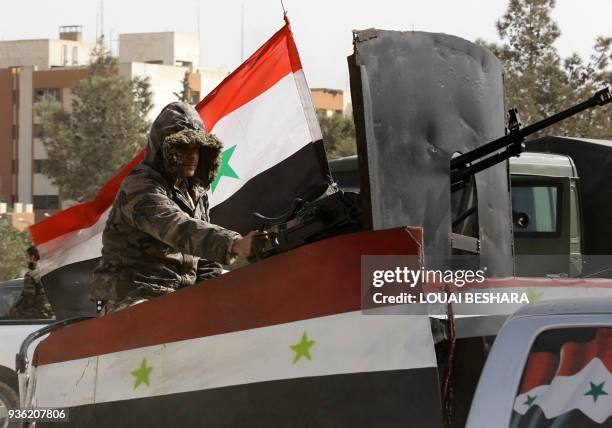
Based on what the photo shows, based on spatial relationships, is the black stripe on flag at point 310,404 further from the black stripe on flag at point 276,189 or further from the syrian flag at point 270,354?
the black stripe on flag at point 276,189

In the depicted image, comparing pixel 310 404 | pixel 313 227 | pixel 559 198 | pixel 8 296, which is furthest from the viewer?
pixel 559 198

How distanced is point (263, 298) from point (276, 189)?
2937mm

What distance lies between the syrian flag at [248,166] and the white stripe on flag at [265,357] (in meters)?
2.18

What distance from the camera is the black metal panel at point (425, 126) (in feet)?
13.5

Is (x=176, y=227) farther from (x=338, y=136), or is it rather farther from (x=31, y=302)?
(x=338, y=136)

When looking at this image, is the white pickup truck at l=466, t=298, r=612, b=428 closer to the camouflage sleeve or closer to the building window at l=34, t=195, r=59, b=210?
the camouflage sleeve

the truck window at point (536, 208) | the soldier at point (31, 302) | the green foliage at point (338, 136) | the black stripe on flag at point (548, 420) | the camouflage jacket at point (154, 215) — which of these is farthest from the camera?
the green foliage at point (338, 136)

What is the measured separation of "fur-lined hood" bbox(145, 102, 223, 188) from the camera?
5070 millimetres

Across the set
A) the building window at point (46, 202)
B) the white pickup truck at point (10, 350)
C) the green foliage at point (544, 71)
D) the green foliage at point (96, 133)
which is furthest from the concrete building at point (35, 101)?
the white pickup truck at point (10, 350)

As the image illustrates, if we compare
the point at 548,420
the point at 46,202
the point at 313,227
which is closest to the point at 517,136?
the point at 313,227

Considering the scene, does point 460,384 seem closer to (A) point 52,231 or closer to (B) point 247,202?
(B) point 247,202

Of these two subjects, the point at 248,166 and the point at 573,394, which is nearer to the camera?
the point at 573,394

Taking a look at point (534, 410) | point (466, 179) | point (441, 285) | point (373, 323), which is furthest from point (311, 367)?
point (466, 179)

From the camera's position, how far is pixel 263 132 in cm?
707
